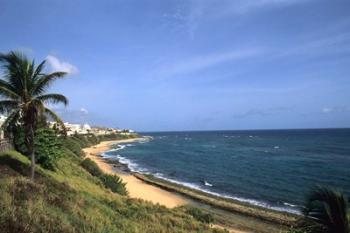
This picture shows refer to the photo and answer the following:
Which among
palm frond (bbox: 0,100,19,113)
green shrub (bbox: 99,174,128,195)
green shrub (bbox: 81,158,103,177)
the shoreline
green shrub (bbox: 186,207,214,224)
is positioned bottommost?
the shoreline

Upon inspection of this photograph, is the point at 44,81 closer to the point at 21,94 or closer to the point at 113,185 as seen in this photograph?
the point at 21,94

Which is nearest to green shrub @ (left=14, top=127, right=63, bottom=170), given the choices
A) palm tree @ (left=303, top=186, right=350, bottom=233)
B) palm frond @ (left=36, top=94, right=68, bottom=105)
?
palm frond @ (left=36, top=94, right=68, bottom=105)

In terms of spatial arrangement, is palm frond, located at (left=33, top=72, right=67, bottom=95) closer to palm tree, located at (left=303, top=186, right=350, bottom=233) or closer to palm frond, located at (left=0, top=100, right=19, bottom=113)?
palm frond, located at (left=0, top=100, right=19, bottom=113)

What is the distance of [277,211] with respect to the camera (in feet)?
99.8

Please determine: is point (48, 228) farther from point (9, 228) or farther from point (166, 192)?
point (166, 192)

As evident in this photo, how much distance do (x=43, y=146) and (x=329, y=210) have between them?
22567 mm

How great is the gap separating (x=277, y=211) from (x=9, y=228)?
27486 mm

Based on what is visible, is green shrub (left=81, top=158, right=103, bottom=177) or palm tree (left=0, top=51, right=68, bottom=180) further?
green shrub (left=81, top=158, right=103, bottom=177)

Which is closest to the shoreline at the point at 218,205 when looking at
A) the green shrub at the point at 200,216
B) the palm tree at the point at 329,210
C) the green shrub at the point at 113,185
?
the green shrub at the point at 200,216

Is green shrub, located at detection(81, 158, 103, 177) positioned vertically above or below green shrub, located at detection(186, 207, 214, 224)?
above

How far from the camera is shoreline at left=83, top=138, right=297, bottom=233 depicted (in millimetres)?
26500

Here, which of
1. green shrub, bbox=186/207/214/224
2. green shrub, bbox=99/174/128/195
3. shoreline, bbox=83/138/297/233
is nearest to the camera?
green shrub, bbox=186/207/214/224

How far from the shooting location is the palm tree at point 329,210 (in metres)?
7.13

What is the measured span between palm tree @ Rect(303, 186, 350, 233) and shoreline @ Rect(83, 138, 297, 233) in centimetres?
1766
